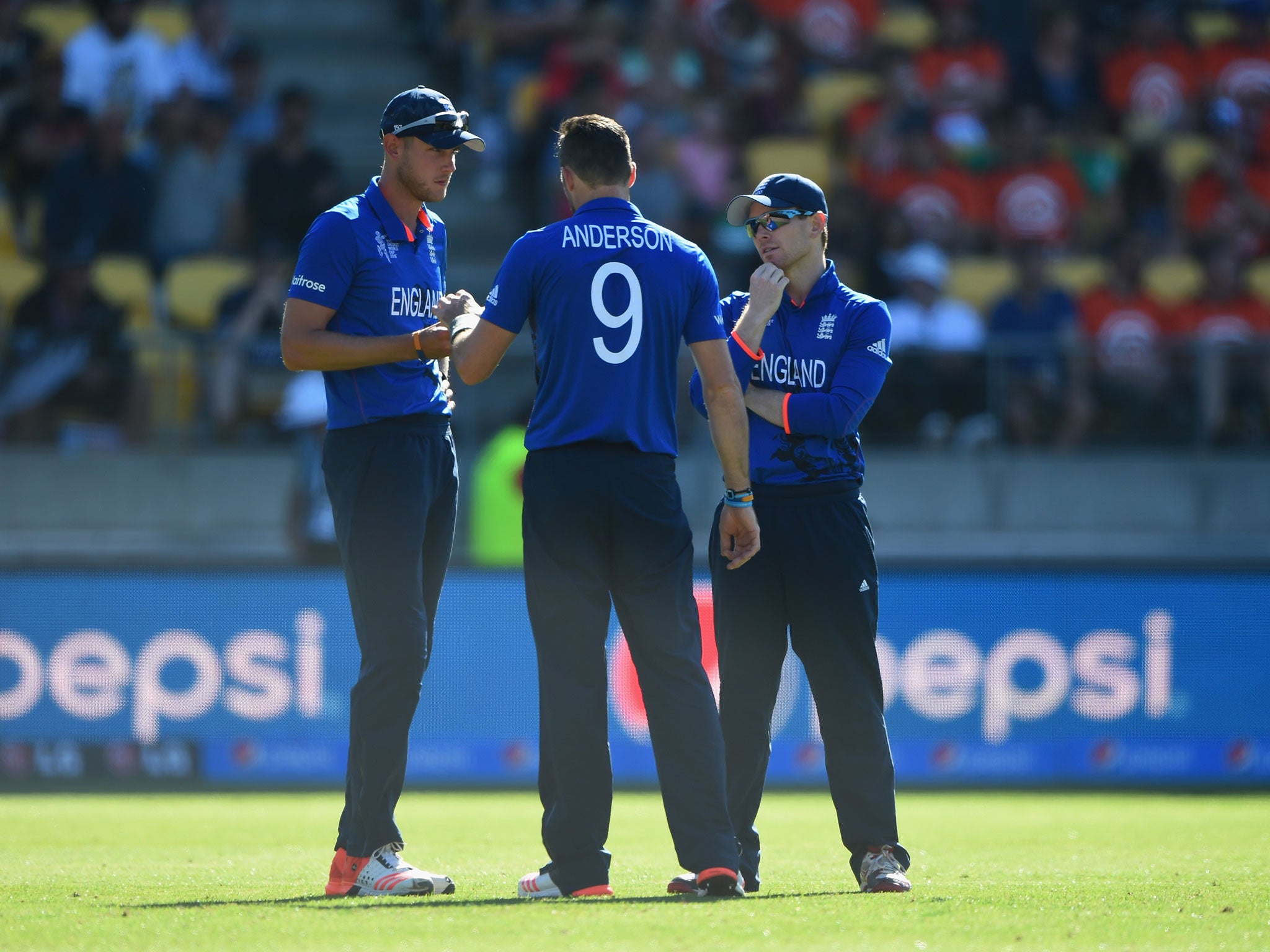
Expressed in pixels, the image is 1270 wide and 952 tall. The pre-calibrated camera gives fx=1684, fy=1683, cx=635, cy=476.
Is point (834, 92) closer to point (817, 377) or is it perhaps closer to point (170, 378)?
point (170, 378)

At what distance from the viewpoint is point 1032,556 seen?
11398 mm

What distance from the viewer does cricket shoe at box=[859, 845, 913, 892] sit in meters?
5.44

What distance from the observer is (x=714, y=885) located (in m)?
5.16

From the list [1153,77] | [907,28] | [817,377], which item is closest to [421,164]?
[817,377]

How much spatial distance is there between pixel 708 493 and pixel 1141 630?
3.00 m

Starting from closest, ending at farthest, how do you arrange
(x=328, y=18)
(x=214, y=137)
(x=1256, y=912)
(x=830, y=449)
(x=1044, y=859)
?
1. (x=1256, y=912)
2. (x=830, y=449)
3. (x=1044, y=859)
4. (x=214, y=137)
5. (x=328, y=18)

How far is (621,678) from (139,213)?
5.78 m

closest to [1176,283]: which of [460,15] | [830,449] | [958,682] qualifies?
[958,682]

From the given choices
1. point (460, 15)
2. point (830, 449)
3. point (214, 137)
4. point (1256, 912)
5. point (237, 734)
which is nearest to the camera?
point (1256, 912)

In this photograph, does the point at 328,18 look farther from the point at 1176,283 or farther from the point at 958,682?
the point at 958,682

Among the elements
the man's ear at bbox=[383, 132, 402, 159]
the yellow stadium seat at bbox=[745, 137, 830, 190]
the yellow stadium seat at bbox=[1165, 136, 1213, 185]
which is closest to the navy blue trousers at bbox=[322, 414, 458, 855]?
the man's ear at bbox=[383, 132, 402, 159]

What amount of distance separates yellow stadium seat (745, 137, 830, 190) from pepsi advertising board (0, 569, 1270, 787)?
5077 mm

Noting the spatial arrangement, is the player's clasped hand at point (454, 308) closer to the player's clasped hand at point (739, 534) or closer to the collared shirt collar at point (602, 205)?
the collared shirt collar at point (602, 205)

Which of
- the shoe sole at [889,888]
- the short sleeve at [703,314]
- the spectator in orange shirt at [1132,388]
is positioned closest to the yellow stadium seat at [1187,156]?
the spectator in orange shirt at [1132,388]
